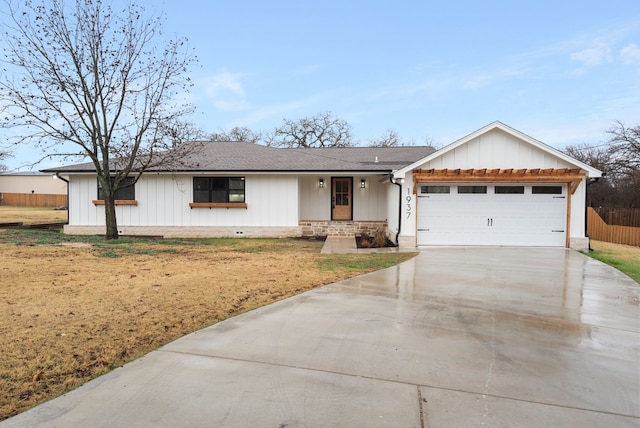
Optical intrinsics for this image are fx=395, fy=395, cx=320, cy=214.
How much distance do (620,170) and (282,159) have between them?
26.4 meters

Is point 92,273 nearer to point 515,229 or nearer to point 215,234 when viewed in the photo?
point 215,234

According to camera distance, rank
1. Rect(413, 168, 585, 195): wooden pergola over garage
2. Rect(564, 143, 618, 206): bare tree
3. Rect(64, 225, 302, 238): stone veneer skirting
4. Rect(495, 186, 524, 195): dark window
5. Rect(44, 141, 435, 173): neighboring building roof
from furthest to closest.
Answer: Rect(564, 143, 618, 206): bare tree, Rect(64, 225, 302, 238): stone veneer skirting, Rect(44, 141, 435, 173): neighboring building roof, Rect(495, 186, 524, 195): dark window, Rect(413, 168, 585, 195): wooden pergola over garage

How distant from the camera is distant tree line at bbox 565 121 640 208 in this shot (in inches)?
1082

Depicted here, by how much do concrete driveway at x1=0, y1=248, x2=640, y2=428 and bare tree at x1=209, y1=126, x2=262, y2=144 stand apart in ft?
148

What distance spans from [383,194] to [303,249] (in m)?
6.09

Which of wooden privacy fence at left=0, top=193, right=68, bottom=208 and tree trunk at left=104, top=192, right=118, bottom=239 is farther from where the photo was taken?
wooden privacy fence at left=0, top=193, right=68, bottom=208

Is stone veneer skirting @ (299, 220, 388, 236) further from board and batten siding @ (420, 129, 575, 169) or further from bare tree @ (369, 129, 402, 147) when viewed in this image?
bare tree @ (369, 129, 402, 147)

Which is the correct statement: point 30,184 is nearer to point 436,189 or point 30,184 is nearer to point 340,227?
point 340,227

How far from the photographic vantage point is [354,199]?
58.1ft

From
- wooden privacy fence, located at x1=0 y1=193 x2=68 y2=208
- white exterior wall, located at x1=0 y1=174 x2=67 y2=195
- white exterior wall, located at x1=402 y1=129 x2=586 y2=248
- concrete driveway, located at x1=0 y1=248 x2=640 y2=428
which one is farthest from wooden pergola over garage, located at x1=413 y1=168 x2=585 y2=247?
white exterior wall, located at x1=0 y1=174 x2=67 y2=195

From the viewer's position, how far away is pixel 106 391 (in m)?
3.18

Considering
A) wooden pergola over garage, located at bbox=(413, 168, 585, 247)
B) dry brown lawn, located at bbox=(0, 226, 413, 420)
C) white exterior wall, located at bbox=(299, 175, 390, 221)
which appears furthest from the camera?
white exterior wall, located at bbox=(299, 175, 390, 221)

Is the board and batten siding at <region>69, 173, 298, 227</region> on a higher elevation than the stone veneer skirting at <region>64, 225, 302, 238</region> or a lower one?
higher

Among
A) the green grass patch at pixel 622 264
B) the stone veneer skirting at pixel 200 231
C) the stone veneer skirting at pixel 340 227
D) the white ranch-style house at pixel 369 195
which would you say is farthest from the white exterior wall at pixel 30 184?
the green grass patch at pixel 622 264
